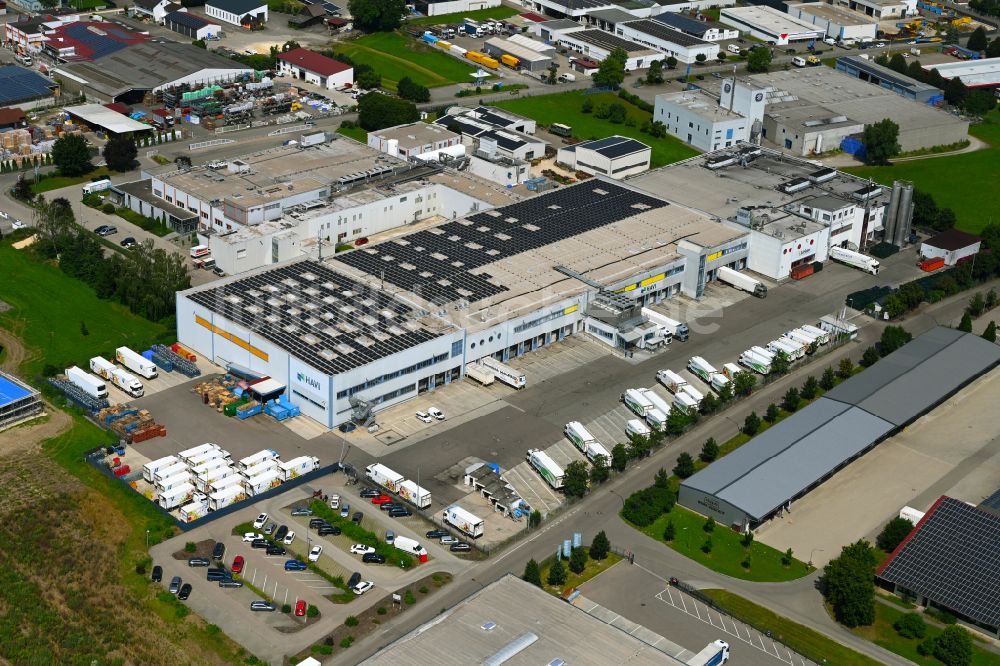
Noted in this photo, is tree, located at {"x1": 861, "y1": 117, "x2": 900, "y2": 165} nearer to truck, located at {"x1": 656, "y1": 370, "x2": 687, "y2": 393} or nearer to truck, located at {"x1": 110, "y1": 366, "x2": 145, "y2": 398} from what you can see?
truck, located at {"x1": 656, "y1": 370, "x2": 687, "y2": 393}

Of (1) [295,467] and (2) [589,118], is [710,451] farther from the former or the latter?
(2) [589,118]

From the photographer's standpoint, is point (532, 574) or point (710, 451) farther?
point (710, 451)

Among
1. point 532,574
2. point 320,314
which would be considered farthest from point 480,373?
point 532,574

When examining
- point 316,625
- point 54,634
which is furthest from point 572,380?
point 54,634

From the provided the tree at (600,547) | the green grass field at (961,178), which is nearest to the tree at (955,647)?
the tree at (600,547)

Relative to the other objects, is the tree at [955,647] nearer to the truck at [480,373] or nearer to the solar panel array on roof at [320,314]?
the truck at [480,373]

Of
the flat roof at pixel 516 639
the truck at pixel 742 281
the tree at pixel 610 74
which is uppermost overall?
the tree at pixel 610 74

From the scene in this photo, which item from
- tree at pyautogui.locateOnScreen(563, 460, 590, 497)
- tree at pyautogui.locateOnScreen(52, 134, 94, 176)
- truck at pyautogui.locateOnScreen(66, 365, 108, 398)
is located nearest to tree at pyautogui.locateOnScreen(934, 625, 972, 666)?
tree at pyautogui.locateOnScreen(563, 460, 590, 497)
